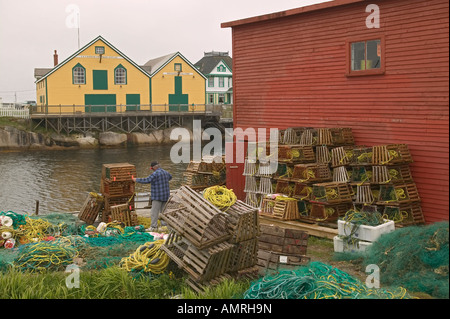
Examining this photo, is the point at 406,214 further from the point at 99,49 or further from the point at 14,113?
the point at 99,49

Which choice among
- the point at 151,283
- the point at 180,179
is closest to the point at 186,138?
the point at 180,179

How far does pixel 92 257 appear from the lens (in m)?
10.9

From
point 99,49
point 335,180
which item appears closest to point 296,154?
point 335,180

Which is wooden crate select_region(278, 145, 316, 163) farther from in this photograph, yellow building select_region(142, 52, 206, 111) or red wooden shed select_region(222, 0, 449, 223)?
yellow building select_region(142, 52, 206, 111)

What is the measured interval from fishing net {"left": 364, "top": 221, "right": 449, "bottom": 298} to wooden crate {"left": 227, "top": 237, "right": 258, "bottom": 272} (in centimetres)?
231

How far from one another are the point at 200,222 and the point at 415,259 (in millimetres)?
3771

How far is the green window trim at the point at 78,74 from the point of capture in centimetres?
5381

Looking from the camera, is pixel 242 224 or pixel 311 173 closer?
pixel 242 224

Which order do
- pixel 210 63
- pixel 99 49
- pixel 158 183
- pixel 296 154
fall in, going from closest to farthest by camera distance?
pixel 158 183
pixel 296 154
pixel 99 49
pixel 210 63

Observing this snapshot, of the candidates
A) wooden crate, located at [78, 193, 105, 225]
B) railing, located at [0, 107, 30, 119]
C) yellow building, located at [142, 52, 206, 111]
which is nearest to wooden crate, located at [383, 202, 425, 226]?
wooden crate, located at [78, 193, 105, 225]

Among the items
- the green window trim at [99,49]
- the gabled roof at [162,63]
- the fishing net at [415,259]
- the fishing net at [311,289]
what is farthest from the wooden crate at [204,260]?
the gabled roof at [162,63]

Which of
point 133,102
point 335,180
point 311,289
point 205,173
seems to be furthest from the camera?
point 133,102

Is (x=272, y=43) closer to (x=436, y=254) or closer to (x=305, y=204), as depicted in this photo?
(x=305, y=204)

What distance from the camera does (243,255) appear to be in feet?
29.6
